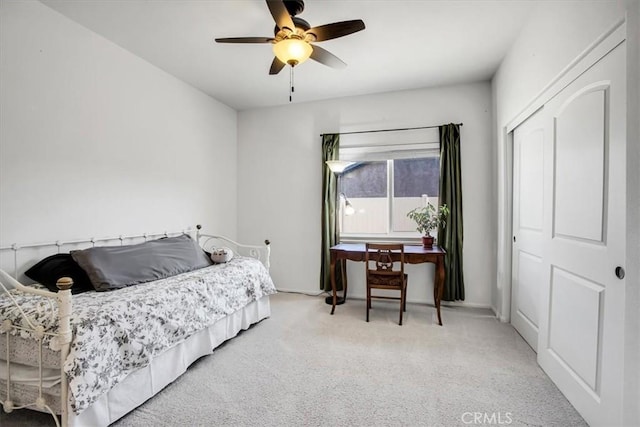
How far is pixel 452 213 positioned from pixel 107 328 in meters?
3.44

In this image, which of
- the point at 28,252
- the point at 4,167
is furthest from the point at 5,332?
the point at 4,167

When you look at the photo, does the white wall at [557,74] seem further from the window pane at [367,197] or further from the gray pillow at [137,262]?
the gray pillow at [137,262]

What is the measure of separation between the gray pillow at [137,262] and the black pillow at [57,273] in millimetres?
54

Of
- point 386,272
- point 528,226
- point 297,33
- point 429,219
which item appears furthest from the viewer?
point 429,219

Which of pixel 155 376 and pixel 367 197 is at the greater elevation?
pixel 367 197

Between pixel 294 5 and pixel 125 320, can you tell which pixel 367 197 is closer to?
pixel 294 5

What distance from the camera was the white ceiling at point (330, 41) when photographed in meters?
2.32

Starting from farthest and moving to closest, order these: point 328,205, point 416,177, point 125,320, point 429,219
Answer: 1. point 328,205
2. point 416,177
3. point 429,219
4. point 125,320

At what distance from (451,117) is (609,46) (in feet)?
7.64

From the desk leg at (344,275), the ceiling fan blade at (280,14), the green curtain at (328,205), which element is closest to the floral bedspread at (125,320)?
the desk leg at (344,275)

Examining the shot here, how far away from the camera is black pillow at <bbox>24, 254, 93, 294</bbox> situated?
2.16 m

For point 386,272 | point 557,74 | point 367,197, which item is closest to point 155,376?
point 386,272

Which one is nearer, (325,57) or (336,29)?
(336,29)

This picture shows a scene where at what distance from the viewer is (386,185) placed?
4156 millimetres
